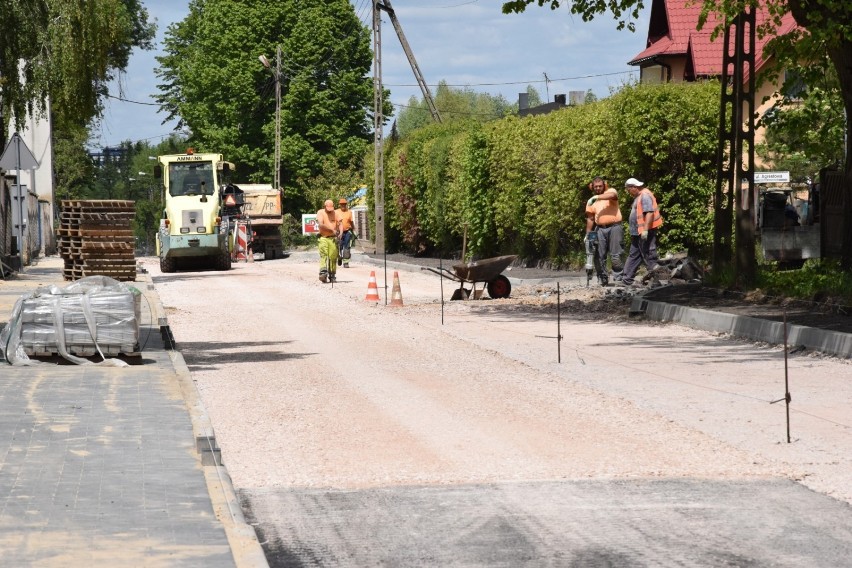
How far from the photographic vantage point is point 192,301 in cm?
2416

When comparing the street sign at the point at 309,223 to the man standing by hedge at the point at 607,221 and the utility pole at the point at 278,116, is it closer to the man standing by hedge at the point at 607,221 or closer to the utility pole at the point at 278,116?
the utility pole at the point at 278,116

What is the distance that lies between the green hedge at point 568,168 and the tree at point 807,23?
5.67 m

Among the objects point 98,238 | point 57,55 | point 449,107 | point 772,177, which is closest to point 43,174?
point 57,55

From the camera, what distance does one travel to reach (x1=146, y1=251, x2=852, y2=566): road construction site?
6340mm

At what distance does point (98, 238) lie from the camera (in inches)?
1144

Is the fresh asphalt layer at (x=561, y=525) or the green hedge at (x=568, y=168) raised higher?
the green hedge at (x=568, y=168)

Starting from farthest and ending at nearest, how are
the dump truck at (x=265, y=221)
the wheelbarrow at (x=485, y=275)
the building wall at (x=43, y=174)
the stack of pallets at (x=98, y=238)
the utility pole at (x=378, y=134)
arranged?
1. the building wall at (x=43, y=174)
2. the dump truck at (x=265, y=221)
3. the utility pole at (x=378, y=134)
4. the stack of pallets at (x=98, y=238)
5. the wheelbarrow at (x=485, y=275)

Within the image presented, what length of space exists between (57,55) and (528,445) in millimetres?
23343

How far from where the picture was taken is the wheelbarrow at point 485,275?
22.9 m

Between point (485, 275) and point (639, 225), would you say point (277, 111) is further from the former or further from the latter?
point (639, 225)

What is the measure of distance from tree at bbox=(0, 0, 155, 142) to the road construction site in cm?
1382

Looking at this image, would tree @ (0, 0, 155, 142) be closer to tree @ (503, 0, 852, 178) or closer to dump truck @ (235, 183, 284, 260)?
tree @ (503, 0, 852, 178)

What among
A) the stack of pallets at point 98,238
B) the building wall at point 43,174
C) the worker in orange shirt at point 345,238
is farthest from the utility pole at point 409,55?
the stack of pallets at point 98,238

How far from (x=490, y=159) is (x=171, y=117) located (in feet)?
181
